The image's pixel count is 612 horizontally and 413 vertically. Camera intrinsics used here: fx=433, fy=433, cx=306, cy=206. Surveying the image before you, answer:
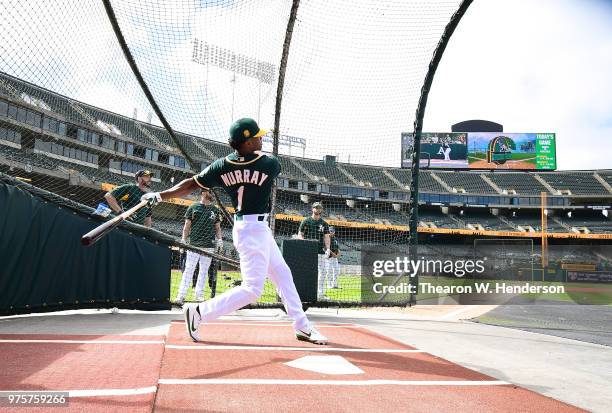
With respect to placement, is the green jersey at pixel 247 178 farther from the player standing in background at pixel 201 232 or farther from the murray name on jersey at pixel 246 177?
the player standing in background at pixel 201 232

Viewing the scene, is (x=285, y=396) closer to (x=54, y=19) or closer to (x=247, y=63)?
(x=54, y=19)

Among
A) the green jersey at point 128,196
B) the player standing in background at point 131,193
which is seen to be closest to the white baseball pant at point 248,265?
the player standing in background at point 131,193

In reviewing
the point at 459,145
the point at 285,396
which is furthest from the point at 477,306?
the point at 459,145

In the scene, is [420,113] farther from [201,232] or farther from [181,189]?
[181,189]

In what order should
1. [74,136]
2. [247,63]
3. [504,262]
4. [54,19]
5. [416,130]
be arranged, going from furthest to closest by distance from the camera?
[74,136] < [504,262] < [416,130] < [247,63] < [54,19]

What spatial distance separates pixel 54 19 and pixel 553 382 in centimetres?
602

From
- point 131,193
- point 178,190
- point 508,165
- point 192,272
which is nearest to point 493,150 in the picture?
point 508,165

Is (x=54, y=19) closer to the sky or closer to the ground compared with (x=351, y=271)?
closer to the sky

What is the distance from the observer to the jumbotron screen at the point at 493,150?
49.3 meters

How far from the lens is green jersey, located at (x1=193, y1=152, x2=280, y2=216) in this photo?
11.7ft

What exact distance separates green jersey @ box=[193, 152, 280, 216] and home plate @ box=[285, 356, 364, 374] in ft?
4.04

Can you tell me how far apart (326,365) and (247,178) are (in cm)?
159

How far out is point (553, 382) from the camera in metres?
2.70

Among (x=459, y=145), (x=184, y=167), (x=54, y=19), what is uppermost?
(x=459, y=145)
